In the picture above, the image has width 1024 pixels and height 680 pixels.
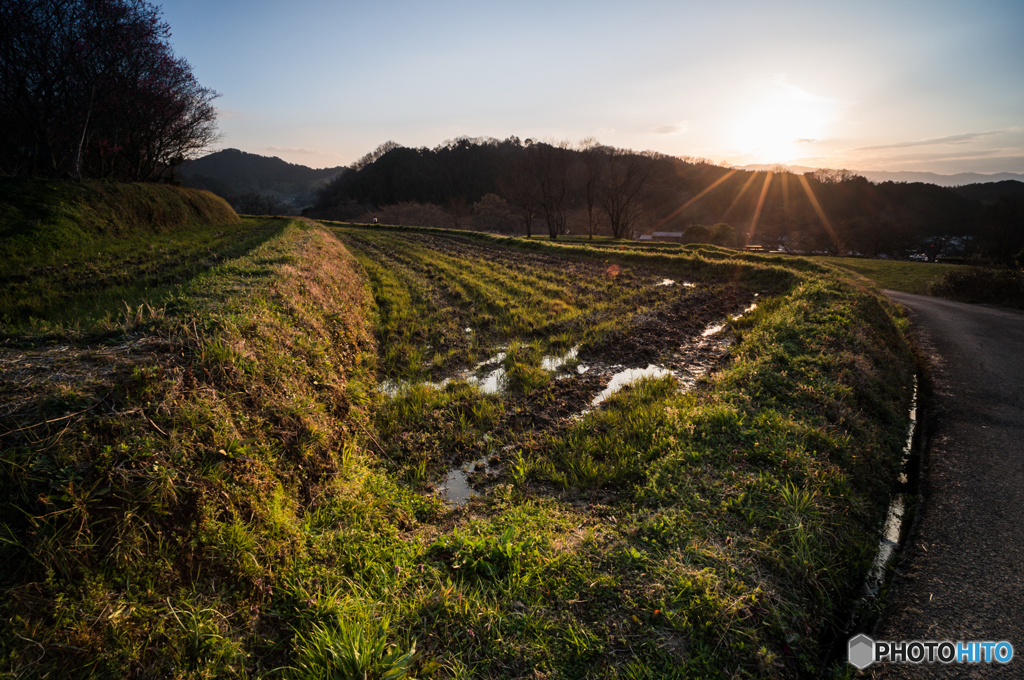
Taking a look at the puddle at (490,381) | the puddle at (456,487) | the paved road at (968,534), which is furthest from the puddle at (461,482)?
the paved road at (968,534)

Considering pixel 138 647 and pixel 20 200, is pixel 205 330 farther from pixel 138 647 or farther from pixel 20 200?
pixel 20 200

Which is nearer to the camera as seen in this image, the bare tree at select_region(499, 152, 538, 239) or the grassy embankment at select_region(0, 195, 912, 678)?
the grassy embankment at select_region(0, 195, 912, 678)

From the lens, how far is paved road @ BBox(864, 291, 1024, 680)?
2.73 m

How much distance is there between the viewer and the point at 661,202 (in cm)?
10562

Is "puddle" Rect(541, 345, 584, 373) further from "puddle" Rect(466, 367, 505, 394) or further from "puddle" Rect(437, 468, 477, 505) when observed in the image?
"puddle" Rect(437, 468, 477, 505)

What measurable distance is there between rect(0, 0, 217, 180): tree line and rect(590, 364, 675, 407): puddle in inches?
1056

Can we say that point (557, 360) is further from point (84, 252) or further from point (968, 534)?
point (84, 252)

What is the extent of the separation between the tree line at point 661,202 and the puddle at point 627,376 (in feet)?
125

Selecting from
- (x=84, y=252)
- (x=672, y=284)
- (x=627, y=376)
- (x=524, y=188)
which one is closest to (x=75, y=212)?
(x=84, y=252)

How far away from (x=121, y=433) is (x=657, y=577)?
3977 millimetres

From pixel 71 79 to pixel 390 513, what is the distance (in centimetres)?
2761

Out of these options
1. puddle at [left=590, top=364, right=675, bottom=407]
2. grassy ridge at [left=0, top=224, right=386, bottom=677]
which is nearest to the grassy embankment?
grassy ridge at [left=0, top=224, right=386, bottom=677]

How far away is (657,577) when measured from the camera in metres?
2.92

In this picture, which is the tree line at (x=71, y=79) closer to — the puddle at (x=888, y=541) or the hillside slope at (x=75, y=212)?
the hillside slope at (x=75, y=212)
